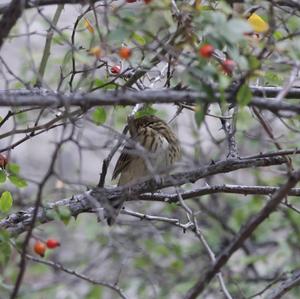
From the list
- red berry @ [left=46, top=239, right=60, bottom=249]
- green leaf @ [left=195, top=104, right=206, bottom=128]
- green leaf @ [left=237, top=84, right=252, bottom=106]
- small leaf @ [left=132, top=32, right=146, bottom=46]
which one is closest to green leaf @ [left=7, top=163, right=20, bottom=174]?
red berry @ [left=46, top=239, right=60, bottom=249]

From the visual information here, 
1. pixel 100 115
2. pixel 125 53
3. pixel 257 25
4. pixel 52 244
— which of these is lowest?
pixel 52 244

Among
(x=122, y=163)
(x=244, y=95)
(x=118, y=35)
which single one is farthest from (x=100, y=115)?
(x=122, y=163)

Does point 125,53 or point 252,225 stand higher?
point 125,53

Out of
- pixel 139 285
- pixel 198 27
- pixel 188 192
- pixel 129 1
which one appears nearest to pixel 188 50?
pixel 198 27

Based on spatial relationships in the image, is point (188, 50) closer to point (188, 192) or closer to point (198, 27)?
point (198, 27)

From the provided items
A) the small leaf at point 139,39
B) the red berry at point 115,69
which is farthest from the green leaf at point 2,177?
the small leaf at point 139,39

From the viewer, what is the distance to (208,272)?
2150 millimetres

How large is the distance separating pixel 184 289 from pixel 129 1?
2605 millimetres

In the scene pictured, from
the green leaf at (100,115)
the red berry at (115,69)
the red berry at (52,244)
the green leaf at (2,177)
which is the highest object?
the red berry at (115,69)

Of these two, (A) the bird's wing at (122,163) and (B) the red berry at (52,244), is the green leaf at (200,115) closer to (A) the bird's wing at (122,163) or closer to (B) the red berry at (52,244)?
(B) the red berry at (52,244)

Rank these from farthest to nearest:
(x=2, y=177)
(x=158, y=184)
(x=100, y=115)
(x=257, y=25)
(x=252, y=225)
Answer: (x=158, y=184) < (x=2, y=177) < (x=100, y=115) < (x=257, y=25) < (x=252, y=225)

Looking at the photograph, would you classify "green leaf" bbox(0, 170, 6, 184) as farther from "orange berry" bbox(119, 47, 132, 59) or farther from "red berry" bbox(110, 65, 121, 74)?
"orange berry" bbox(119, 47, 132, 59)

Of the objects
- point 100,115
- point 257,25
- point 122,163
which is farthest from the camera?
point 122,163

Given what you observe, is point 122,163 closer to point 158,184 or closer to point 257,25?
point 158,184
